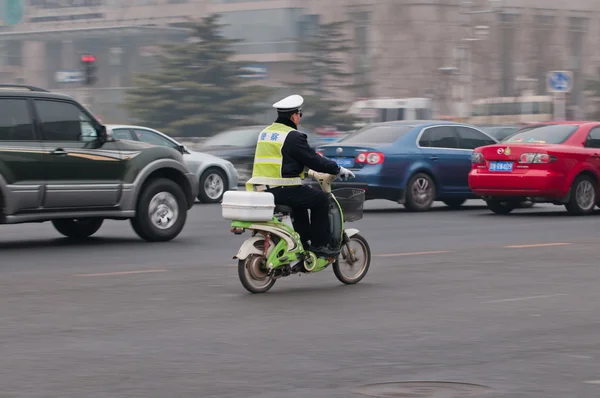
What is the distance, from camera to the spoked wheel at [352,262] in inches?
430

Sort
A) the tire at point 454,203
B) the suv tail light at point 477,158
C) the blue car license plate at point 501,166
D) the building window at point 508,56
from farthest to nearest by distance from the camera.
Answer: the building window at point 508,56 → the tire at point 454,203 → the suv tail light at point 477,158 → the blue car license plate at point 501,166

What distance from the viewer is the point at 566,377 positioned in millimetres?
6629

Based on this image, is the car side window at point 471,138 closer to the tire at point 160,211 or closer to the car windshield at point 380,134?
the car windshield at point 380,134

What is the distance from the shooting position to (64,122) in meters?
14.4

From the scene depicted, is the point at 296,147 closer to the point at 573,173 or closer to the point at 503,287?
the point at 503,287

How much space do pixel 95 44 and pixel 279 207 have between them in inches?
2903

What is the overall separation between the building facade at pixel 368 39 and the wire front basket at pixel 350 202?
38512mm

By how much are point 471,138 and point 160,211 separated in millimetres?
7970

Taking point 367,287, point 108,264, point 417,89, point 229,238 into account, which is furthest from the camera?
point 417,89

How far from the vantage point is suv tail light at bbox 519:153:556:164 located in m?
19.0

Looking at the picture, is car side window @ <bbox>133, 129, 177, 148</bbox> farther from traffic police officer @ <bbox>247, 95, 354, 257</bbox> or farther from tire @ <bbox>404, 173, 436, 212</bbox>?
traffic police officer @ <bbox>247, 95, 354, 257</bbox>

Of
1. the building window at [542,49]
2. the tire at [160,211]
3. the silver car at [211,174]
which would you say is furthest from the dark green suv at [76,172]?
the building window at [542,49]

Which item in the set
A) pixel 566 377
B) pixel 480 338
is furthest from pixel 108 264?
pixel 566 377

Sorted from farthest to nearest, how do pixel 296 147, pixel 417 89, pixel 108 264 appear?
1. pixel 417 89
2. pixel 108 264
3. pixel 296 147
